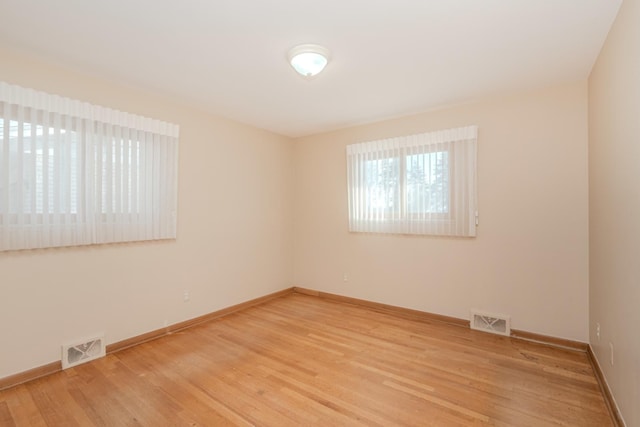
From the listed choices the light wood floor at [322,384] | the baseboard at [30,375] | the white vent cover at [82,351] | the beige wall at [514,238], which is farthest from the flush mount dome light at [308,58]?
the baseboard at [30,375]

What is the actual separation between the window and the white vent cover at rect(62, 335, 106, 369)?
3.09m

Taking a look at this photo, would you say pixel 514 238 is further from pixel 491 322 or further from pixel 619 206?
pixel 619 206

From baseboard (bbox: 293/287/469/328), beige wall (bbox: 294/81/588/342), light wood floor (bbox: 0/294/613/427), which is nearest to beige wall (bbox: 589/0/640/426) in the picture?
beige wall (bbox: 294/81/588/342)

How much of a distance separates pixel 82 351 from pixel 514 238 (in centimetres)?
426

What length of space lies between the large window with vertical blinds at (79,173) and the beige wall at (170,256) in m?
0.12

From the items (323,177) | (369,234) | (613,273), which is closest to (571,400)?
(613,273)

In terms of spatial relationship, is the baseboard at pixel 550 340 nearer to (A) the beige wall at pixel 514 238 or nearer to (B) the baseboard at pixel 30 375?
(A) the beige wall at pixel 514 238

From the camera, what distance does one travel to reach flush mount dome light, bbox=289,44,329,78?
2.21 m

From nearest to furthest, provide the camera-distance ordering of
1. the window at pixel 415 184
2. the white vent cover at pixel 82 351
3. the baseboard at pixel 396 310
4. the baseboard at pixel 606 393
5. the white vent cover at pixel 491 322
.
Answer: the baseboard at pixel 606 393 < the white vent cover at pixel 82 351 < the white vent cover at pixel 491 322 < the window at pixel 415 184 < the baseboard at pixel 396 310

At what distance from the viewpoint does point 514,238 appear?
310cm

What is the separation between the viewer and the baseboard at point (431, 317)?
2.84 m

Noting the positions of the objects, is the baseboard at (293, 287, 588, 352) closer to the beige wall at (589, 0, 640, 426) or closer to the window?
the beige wall at (589, 0, 640, 426)

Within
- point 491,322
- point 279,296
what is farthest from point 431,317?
point 279,296

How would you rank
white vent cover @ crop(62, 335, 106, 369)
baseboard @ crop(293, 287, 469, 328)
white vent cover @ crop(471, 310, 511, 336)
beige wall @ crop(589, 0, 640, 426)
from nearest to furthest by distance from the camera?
beige wall @ crop(589, 0, 640, 426) → white vent cover @ crop(62, 335, 106, 369) → white vent cover @ crop(471, 310, 511, 336) → baseboard @ crop(293, 287, 469, 328)
